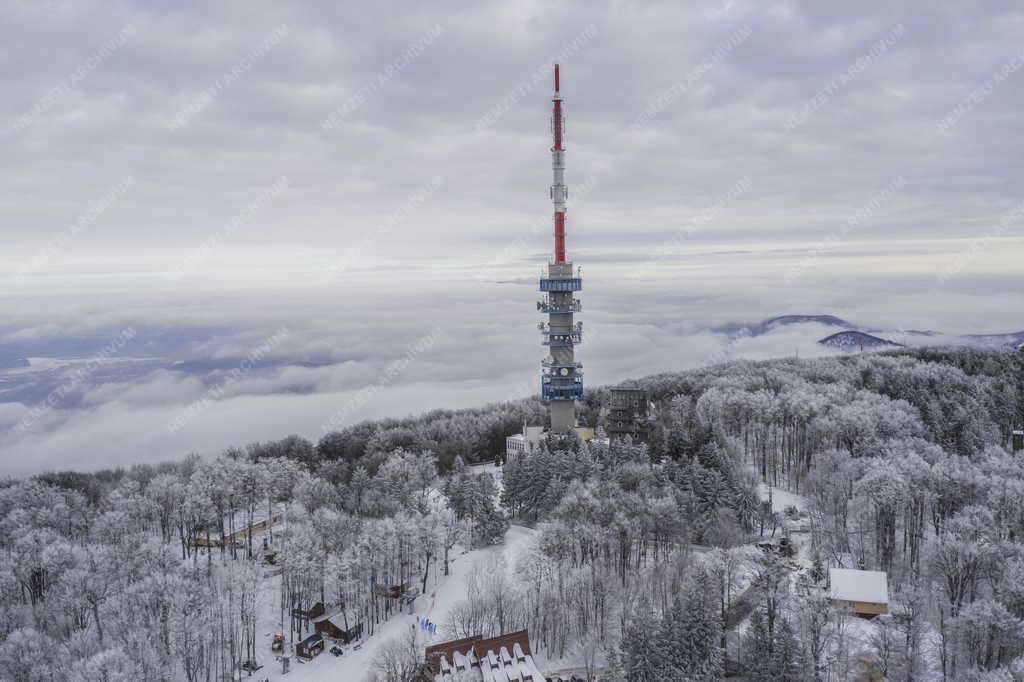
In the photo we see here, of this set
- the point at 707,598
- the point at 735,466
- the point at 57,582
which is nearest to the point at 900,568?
the point at 735,466

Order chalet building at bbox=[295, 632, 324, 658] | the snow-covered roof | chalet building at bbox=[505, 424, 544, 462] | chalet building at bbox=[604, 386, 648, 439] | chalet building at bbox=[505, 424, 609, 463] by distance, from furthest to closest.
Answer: chalet building at bbox=[505, 424, 544, 462] → chalet building at bbox=[505, 424, 609, 463] → chalet building at bbox=[604, 386, 648, 439] → chalet building at bbox=[295, 632, 324, 658] → the snow-covered roof

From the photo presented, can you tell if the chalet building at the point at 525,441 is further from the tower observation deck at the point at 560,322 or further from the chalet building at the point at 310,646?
the chalet building at the point at 310,646

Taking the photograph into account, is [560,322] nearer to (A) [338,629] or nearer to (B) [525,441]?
(B) [525,441]

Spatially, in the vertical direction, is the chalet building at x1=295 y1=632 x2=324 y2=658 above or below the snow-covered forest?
below

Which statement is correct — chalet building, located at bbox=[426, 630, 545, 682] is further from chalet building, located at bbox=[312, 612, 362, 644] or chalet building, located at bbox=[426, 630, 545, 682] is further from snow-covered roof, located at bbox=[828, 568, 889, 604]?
snow-covered roof, located at bbox=[828, 568, 889, 604]

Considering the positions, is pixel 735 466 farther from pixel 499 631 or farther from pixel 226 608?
pixel 226 608

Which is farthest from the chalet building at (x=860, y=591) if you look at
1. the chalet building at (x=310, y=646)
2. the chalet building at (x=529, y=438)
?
the chalet building at (x=529, y=438)

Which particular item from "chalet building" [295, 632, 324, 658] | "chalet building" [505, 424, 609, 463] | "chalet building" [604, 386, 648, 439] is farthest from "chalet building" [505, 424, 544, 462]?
"chalet building" [295, 632, 324, 658]

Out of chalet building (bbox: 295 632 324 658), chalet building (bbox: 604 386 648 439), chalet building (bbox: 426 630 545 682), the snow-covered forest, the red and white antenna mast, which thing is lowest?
chalet building (bbox: 295 632 324 658)
